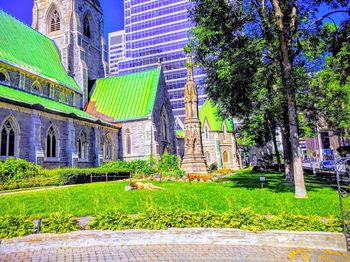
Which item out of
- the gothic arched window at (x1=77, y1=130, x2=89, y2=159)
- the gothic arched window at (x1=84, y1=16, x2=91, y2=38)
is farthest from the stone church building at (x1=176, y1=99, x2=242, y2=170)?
the gothic arched window at (x1=77, y1=130, x2=89, y2=159)

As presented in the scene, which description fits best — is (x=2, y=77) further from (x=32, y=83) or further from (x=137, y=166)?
(x=137, y=166)

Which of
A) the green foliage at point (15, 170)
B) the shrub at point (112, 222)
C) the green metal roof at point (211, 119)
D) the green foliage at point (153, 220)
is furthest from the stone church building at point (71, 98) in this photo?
the green metal roof at point (211, 119)

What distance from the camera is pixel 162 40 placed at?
3671 inches

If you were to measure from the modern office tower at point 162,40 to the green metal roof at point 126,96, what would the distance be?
49.8 meters

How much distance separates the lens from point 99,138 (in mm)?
27672

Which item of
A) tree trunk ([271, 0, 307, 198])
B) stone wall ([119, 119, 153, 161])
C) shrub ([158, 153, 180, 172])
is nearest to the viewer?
tree trunk ([271, 0, 307, 198])

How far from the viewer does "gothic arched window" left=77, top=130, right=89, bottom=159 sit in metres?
25.4

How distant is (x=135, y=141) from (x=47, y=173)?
1373cm

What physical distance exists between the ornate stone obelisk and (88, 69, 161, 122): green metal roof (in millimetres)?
5991

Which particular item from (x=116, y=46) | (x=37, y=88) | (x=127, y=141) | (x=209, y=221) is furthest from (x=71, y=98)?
(x=116, y=46)

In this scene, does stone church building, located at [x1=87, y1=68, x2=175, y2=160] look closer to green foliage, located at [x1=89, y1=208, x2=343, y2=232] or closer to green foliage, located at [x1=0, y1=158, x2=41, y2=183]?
green foliage, located at [x1=0, y1=158, x2=41, y2=183]

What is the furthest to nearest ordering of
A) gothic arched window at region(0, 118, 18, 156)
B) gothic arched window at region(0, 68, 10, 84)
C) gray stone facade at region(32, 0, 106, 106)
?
gray stone facade at region(32, 0, 106, 106) → gothic arched window at region(0, 68, 10, 84) → gothic arched window at region(0, 118, 18, 156)

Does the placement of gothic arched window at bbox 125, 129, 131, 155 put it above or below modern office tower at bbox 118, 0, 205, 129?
below

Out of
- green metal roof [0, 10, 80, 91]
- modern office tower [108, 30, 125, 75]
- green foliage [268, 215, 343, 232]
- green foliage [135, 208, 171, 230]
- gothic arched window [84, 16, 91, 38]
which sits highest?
modern office tower [108, 30, 125, 75]
